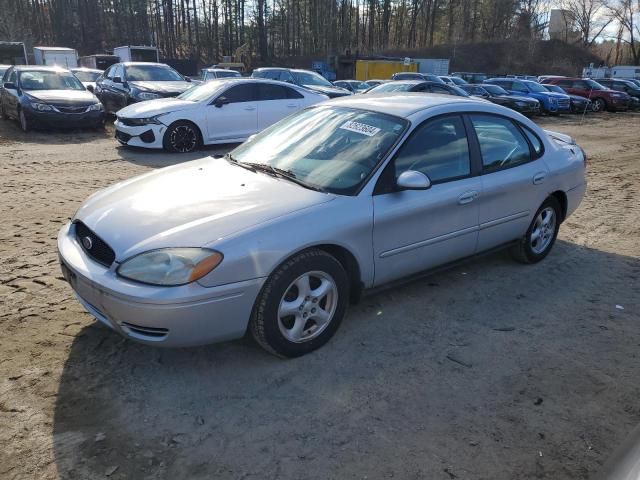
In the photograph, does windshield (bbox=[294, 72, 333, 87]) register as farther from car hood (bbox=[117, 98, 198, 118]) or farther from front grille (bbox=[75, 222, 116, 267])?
front grille (bbox=[75, 222, 116, 267])

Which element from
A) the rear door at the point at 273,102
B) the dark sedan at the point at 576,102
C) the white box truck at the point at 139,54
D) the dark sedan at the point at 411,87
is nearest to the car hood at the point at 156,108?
the rear door at the point at 273,102

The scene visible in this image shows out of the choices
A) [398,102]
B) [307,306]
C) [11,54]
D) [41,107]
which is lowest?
[307,306]

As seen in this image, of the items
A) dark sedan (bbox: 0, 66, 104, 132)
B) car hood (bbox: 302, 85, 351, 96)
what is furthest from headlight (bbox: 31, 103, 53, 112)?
car hood (bbox: 302, 85, 351, 96)

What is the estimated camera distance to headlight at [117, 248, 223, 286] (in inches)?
110

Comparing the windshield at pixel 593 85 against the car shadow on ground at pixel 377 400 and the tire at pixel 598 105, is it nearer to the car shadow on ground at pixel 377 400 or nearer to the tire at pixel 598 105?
the tire at pixel 598 105

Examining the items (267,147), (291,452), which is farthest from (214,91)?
(291,452)

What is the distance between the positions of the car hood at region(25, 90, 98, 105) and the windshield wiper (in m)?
10.2

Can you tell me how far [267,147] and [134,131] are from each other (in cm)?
686

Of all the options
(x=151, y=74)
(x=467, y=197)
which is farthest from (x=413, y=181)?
(x=151, y=74)

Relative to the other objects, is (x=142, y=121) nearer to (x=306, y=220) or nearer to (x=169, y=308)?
(x=306, y=220)

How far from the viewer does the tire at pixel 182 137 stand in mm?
10102

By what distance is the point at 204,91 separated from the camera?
10875 millimetres

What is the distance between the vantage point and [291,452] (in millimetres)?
2533

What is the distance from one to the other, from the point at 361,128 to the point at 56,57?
2894 centimetres
